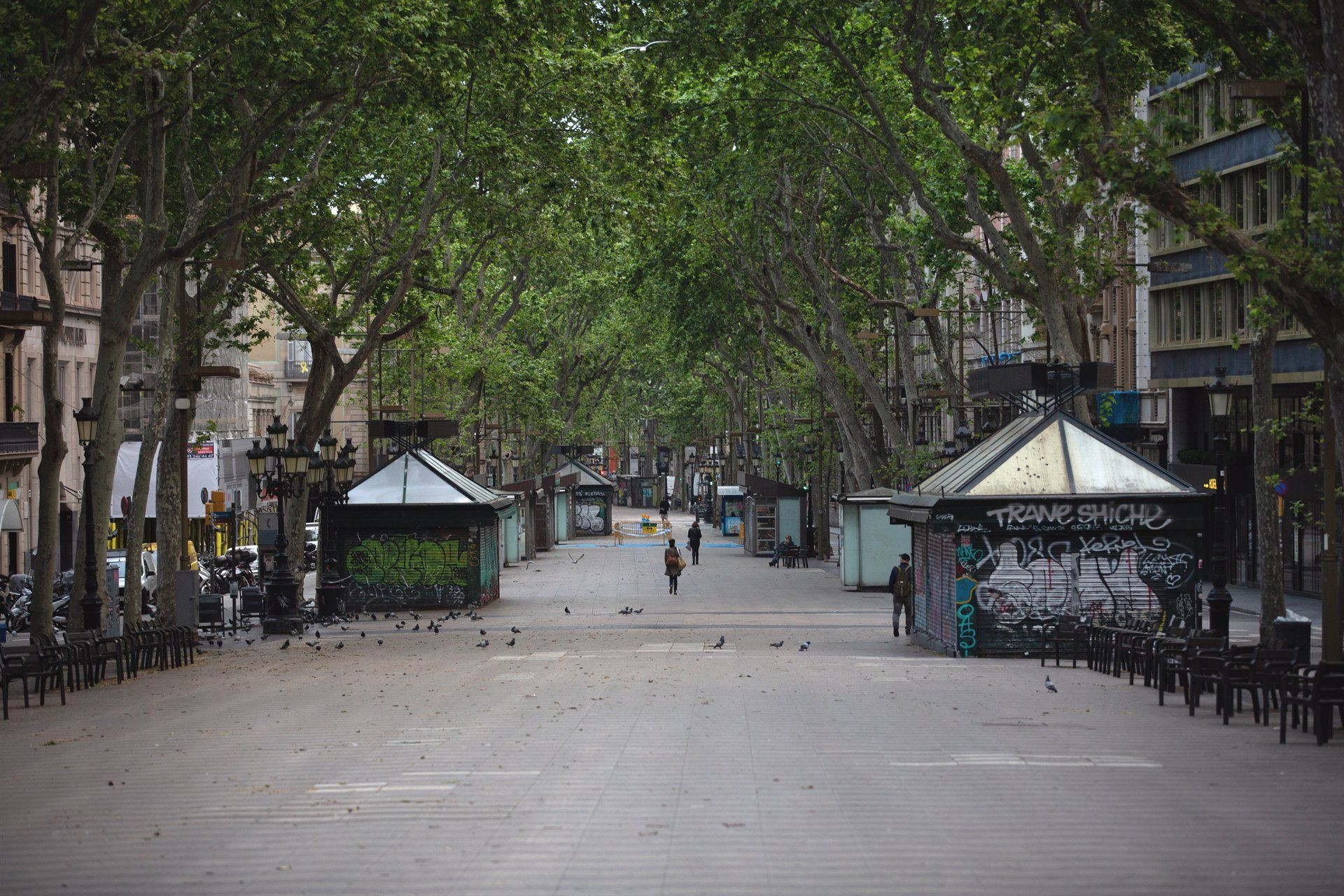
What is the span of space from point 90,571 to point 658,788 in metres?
13.6

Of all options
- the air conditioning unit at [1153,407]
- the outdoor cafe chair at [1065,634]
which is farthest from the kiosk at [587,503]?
the outdoor cafe chair at [1065,634]

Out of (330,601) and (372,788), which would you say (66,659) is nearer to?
(372,788)

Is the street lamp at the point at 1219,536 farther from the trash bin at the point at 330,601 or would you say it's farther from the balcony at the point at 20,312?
Result: the balcony at the point at 20,312

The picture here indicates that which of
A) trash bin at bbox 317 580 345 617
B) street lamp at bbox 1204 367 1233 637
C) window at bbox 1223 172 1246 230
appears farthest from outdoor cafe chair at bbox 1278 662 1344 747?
window at bbox 1223 172 1246 230

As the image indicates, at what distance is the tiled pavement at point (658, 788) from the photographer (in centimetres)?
872

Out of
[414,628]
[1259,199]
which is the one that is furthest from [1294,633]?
[1259,199]

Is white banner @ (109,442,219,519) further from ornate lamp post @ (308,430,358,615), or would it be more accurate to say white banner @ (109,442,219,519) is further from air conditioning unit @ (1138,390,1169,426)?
air conditioning unit @ (1138,390,1169,426)

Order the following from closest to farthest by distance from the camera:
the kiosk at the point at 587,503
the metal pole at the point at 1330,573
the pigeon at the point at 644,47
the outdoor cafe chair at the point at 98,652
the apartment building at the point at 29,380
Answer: the metal pole at the point at 1330,573 → the outdoor cafe chair at the point at 98,652 → the pigeon at the point at 644,47 → the apartment building at the point at 29,380 → the kiosk at the point at 587,503

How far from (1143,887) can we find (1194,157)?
36.7 metres

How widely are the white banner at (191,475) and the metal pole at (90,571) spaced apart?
19.2 m

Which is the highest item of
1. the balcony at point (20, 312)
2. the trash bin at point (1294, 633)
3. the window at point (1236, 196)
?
the window at point (1236, 196)

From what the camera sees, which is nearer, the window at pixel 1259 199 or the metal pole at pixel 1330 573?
the metal pole at pixel 1330 573

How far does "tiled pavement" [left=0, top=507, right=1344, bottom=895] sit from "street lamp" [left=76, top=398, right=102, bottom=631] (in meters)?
1.99

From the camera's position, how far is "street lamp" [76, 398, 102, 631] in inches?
869
